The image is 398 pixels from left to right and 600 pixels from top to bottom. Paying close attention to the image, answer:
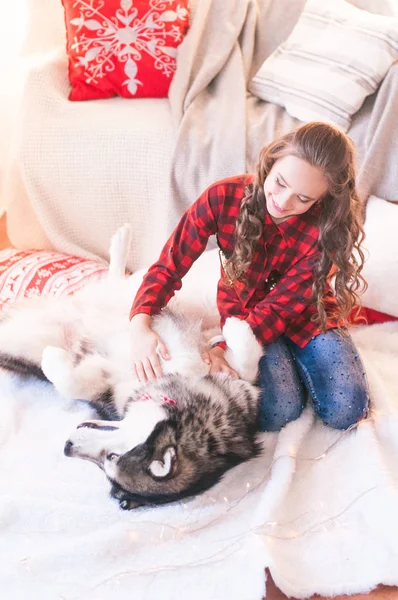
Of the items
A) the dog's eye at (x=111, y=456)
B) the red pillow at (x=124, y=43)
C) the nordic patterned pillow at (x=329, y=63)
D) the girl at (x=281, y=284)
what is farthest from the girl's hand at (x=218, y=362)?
the red pillow at (x=124, y=43)

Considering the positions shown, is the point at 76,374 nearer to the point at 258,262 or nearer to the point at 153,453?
the point at 153,453

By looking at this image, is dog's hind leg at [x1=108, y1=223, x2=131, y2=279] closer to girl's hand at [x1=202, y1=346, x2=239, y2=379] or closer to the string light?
girl's hand at [x1=202, y1=346, x2=239, y2=379]

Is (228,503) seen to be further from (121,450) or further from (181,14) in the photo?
(181,14)

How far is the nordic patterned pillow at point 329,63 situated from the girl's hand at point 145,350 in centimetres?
102

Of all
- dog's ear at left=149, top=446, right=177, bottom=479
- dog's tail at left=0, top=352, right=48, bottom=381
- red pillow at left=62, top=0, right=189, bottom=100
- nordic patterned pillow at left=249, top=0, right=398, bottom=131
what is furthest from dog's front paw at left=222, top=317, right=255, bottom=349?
red pillow at left=62, top=0, right=189, bottom=100

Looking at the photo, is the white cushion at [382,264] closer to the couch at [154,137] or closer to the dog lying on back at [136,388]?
the couch at [154,137]

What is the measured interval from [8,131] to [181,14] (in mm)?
944

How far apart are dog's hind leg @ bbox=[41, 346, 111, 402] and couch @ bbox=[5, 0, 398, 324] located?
0.75 meters

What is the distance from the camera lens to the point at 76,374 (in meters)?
1.38

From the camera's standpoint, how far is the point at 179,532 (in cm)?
128

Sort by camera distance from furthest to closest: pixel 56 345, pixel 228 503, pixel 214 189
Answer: pixel 56 345, pixel 214 189, pixel 228 503

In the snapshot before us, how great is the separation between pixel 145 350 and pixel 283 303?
0.38m

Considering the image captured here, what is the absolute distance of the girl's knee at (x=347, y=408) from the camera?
4.81 feet

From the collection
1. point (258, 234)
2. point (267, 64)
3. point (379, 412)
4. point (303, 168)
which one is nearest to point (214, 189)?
point (258, 234)
